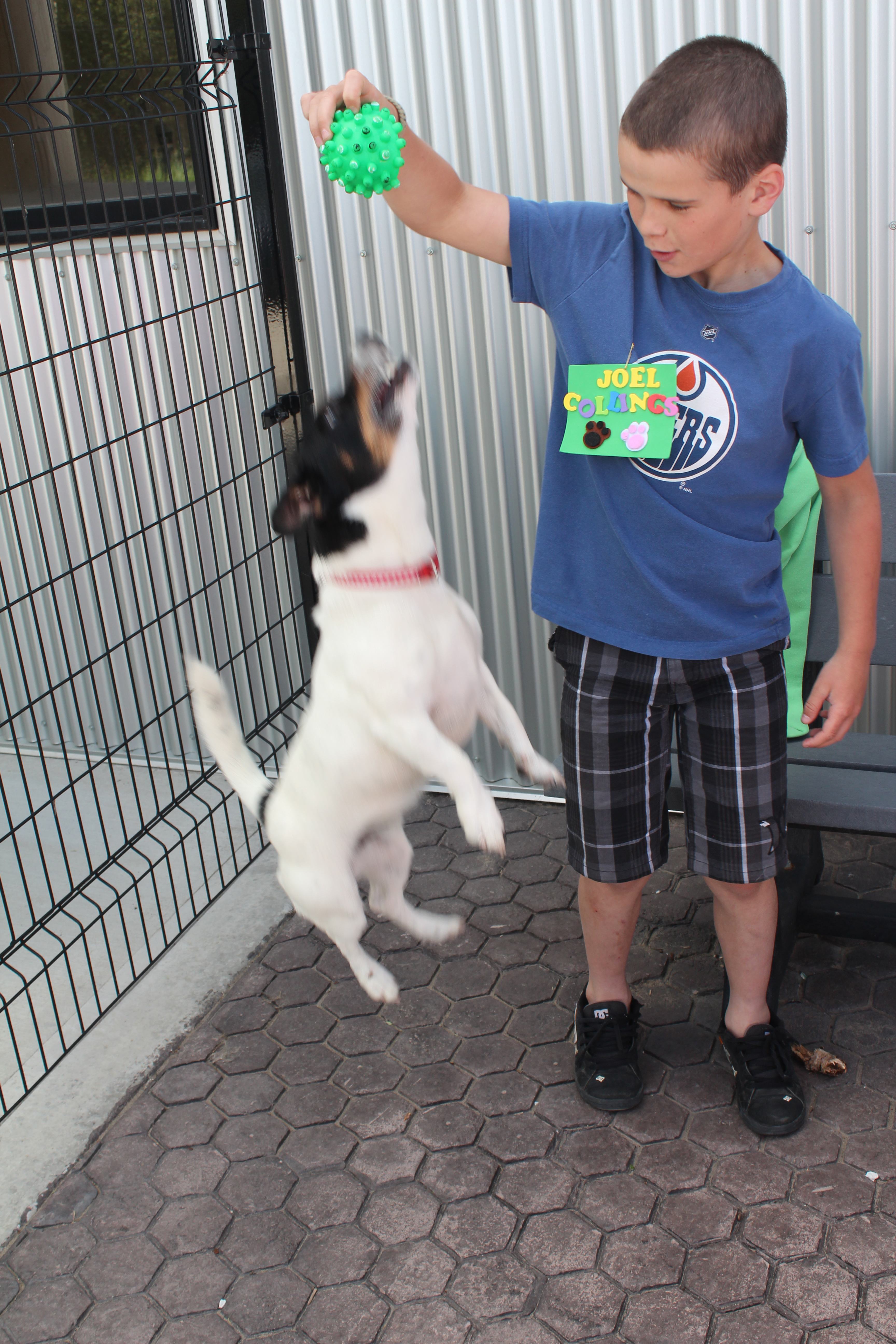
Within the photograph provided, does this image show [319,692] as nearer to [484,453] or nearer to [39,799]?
[484,453]

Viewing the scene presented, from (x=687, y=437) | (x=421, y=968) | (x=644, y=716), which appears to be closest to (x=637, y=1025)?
(x=421, y=968)

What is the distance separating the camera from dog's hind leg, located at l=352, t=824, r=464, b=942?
2379 mm

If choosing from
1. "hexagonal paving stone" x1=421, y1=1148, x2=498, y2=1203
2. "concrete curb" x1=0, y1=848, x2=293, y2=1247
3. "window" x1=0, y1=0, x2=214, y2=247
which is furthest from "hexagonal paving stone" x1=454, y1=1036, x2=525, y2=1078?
"window" x1=0, y1=0, x2=214, y2=247

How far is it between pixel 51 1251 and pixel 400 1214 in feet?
2.74

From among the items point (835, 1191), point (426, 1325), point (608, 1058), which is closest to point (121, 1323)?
point (426, 1325)

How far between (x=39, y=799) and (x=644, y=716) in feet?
10.5

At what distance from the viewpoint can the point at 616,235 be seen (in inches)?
88.0

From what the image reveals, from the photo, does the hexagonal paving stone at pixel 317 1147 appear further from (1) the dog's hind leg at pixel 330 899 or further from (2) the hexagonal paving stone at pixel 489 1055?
(1) the dog's hind leg at pixel 330 899

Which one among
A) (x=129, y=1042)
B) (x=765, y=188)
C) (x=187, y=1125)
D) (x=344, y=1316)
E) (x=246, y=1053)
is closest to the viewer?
(x=765, y=188)

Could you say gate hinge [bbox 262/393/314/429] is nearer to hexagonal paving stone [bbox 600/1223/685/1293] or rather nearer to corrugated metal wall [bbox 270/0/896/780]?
corrugated metal wall [bbox 270/0/896/780]

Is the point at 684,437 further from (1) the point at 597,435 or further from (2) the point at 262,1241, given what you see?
(2) the point at 262,1241

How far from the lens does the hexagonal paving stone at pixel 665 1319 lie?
7.47 feet

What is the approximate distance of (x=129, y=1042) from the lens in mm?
3311

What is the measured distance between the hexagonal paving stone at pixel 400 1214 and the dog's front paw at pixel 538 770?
116 cm
